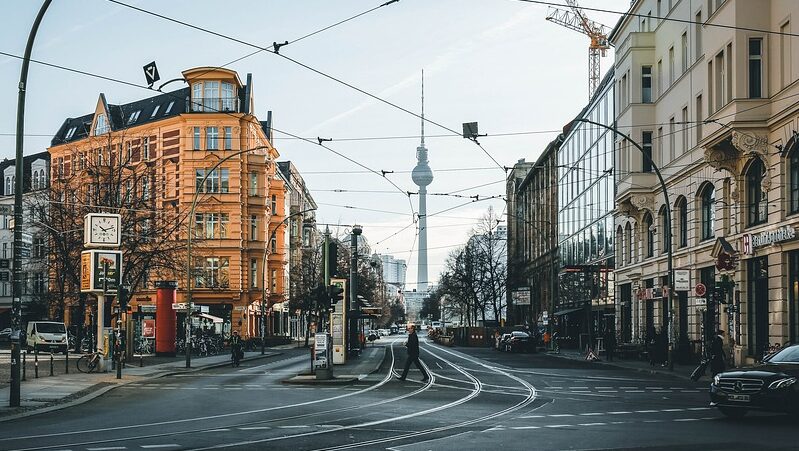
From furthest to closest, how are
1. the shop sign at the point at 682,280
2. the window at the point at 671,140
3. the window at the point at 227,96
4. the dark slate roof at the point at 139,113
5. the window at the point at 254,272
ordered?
1. the window at the point at 254,272
2. the dark slate roof at the point at 139,113
3. the window at the point at 227,96
4. the window at the point at 671,140
5. the shop sign at the point at 682,280

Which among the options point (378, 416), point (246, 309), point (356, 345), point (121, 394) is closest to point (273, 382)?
point (121, 394)

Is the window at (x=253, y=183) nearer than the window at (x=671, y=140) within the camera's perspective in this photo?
No

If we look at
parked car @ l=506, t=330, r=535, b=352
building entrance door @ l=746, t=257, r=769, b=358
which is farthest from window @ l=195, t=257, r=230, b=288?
building entrance door @ l=746, t=257, r=769, b=358

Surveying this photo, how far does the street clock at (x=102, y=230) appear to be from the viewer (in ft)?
112

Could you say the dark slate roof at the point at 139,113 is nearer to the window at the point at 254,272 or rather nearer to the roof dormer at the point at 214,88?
the roof dormer at the point at 214,88

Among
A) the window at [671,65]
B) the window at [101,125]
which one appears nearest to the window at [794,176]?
the window at [671,65]

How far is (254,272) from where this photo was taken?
3307 inches

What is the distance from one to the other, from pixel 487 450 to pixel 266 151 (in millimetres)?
76232

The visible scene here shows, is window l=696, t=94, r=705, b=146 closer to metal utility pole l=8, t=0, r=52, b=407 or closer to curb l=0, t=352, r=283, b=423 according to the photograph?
curb l=0, t=352, r=283, b=423

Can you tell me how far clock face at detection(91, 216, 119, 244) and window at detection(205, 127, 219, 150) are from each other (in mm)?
46411

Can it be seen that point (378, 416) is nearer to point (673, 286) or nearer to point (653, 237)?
point (673, 286)

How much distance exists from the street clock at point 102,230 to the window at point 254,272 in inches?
1933

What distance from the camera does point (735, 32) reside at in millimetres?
37094

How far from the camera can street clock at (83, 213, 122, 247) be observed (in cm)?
3428
